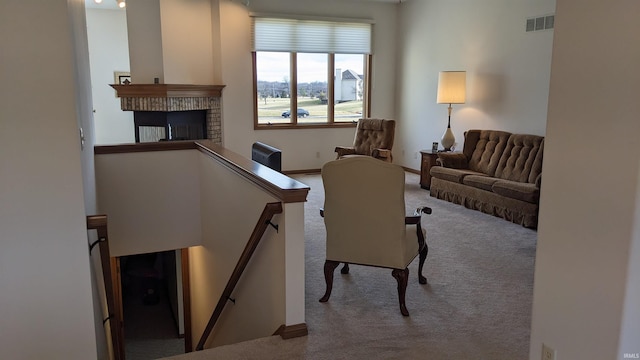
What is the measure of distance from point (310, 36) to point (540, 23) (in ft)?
11.8

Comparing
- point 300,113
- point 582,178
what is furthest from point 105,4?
point 582,178

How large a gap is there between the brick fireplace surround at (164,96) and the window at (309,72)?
0.87m

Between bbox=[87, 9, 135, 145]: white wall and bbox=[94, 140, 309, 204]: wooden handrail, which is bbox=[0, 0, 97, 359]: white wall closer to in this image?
bbox=[94, 140, 309, 204]: wooden handrail

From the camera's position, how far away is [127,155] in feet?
15.8

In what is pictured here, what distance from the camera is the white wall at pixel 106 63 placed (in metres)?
8.56

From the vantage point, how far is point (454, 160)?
6602 millimetres

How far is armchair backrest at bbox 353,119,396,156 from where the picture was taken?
7.54 m

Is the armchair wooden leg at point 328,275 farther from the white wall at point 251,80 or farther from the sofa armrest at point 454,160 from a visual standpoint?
the white wall at point 251,80

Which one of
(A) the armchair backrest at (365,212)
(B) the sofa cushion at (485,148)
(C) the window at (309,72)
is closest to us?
(A) the armchair backrest at (365,212)

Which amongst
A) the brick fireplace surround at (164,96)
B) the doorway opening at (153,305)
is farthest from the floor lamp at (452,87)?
the doorway opening at (153,305)

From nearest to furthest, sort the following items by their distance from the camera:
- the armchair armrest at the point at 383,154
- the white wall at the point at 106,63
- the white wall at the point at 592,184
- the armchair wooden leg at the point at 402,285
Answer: the white wall at the point at 592,184
the armchair wooden leg at the point at 402,285
the armchair armrest at the point at 383,154
the white wall at the point at 106,63

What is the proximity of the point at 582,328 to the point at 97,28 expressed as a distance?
8813mm

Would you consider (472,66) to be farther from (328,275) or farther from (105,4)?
(105,4)

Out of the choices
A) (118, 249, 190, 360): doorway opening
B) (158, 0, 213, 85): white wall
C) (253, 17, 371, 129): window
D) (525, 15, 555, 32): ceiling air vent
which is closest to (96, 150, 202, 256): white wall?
(118, 249, 190, 360): doorway opening
